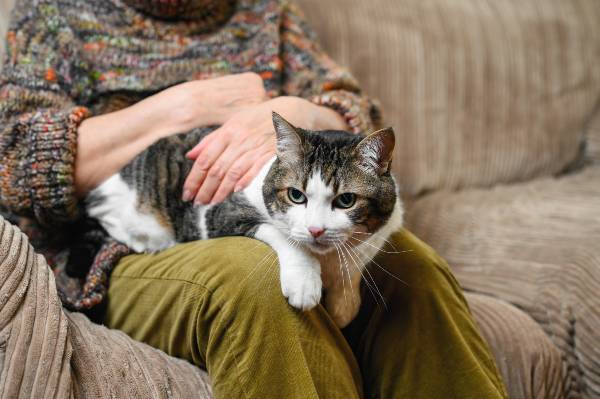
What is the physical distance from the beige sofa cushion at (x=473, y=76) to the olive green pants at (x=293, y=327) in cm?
70

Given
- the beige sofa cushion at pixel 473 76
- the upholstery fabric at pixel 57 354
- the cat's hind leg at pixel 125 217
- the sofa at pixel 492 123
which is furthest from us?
the beige sofa cushion at pixel 473 76

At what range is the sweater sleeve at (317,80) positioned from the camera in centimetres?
118

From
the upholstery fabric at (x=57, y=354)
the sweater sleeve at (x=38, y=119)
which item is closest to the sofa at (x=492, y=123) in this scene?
the sweater sleeve at (x=38, y=119)

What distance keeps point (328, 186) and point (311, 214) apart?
0.05 meters

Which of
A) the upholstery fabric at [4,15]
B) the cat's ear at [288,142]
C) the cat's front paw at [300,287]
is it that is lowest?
the cat's front paw at [300,287]

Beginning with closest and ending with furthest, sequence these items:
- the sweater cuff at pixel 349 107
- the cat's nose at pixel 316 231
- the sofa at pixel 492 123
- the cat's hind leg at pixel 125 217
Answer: the cat's nose at pixel 316 231
the cat's hind leg at pixel 125 217
the sweater cuff at pixel 349 107
the sofa at pixel 492 123

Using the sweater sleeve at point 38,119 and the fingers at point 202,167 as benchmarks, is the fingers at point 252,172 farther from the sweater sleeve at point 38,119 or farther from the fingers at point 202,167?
the sweater sleeve at point 38,119

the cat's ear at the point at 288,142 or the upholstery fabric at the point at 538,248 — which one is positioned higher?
the cat's ear at the point at 288,142

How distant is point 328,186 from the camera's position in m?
0.85

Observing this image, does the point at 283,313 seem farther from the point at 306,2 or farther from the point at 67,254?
the point at 306,2

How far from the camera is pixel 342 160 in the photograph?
877 millimetres

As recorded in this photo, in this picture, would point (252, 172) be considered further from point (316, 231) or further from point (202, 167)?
point (316, 231)

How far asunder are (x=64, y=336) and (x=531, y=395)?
0.77m

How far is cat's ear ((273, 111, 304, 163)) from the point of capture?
2.83ft
